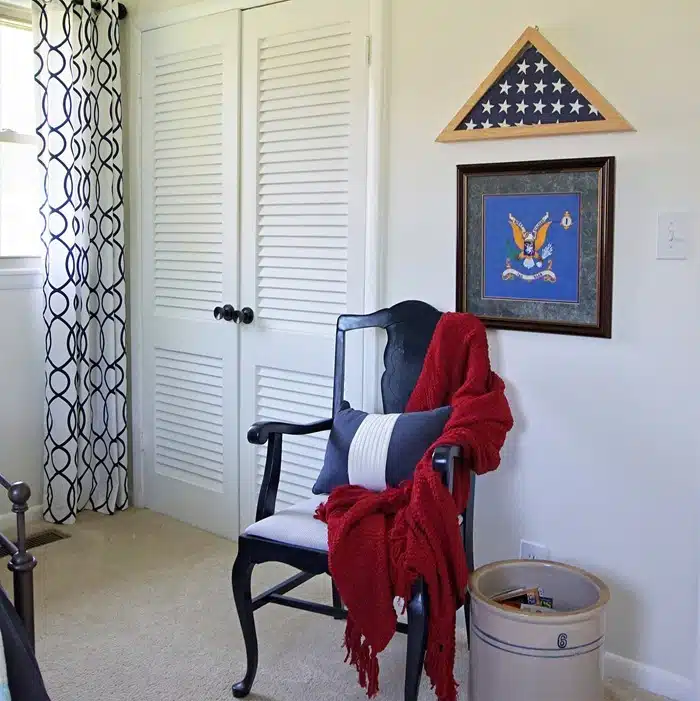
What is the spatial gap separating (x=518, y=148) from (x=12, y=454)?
230 cm

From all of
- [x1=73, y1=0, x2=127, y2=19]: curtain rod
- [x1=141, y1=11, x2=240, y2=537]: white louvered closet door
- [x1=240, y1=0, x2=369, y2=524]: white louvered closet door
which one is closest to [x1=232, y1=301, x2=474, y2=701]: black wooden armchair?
[x1=240, y1=0, x2=369, y2=524]: white louvered closet door

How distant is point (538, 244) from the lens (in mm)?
2449

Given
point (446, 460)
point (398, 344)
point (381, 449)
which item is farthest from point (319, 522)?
point (398, 344)

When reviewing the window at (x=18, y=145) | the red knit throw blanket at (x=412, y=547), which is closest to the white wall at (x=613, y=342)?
the red knit throw blanket at (x=412, y=547)

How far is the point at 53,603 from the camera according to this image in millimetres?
2824

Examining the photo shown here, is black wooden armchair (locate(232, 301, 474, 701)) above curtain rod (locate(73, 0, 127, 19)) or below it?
below

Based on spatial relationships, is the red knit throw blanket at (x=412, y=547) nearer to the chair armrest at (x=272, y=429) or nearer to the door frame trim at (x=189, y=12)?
the chair armrest at (x=272, y=429)

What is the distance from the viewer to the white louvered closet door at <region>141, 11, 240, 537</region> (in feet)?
10.8

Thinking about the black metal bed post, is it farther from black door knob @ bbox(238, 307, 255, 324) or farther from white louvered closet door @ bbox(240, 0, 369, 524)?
black door knob @ bbox(238, 307, 255, 324)

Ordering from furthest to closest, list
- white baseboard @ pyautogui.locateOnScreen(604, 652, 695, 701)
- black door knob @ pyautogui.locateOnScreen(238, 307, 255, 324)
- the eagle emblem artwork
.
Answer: black door knob @ pyautogui.locateOnScreen(238, 307, 255, 324)
the eagle emblem artwork
white baseboard @ pyautogui.locateOnScreen(604, 652, 695, 701)

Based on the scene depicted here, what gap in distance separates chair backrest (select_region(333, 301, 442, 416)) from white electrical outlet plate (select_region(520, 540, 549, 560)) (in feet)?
1.73

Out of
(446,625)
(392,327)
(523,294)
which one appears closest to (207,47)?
(392,327)

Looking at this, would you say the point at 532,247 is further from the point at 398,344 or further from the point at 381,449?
the point at 381,449

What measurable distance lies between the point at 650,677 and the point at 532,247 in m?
1.19
